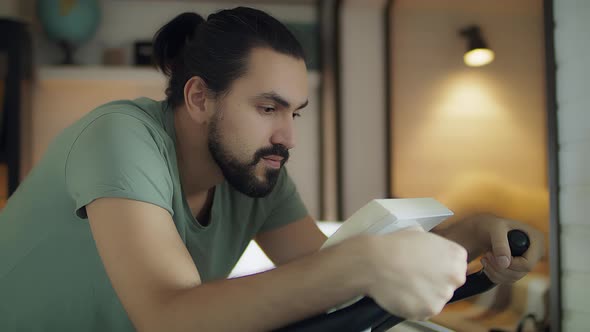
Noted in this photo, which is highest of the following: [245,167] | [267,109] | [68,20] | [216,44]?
[68,20]

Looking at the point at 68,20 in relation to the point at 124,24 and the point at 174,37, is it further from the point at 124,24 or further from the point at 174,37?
the point at 174,37

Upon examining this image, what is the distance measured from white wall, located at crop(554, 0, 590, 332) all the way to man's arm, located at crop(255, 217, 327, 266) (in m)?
0.60

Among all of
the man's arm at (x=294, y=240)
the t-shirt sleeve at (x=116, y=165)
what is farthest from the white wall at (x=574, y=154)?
the t-shirt sleeve at (x=116, y=165)

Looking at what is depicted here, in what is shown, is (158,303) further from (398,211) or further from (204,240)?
(204,240)

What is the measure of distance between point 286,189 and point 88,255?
22.0 inches

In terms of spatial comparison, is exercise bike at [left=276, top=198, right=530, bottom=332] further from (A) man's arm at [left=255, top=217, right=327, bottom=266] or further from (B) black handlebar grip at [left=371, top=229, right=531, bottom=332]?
(A) man's arm at [left=255, top=217, right=327, bottom=266]

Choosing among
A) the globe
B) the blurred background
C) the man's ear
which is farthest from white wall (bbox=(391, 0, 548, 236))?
the globe

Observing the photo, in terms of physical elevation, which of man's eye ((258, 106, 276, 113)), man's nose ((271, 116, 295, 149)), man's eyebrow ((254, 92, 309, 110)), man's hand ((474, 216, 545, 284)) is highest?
man's eyebrow ((254, 92, 309, 110))

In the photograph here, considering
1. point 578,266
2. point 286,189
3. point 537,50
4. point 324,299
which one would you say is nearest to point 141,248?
point 324,299

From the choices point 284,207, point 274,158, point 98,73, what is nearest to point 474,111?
point 284,207

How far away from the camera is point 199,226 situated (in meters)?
1.19

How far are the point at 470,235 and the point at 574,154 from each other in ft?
1.54

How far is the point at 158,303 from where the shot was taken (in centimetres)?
67

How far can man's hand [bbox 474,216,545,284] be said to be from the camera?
2.77ft
